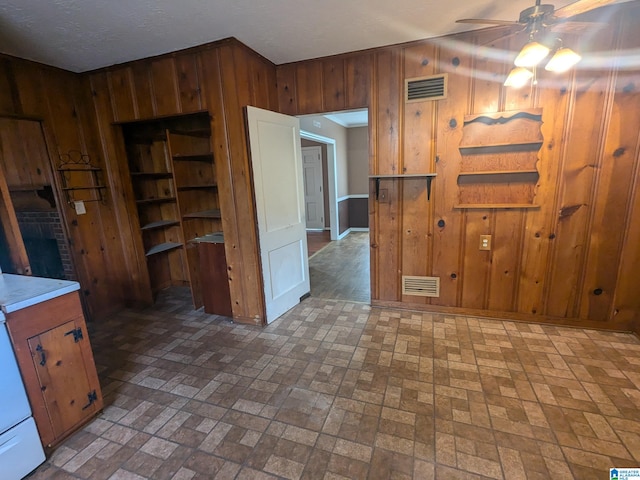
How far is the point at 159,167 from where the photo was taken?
3729mm

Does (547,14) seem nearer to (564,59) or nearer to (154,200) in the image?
(564,59)

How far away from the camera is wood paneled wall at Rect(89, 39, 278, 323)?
2.56 m

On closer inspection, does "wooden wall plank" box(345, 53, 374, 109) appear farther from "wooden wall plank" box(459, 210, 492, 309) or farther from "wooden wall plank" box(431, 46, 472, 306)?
"wooden wall plank" box(459, 210, 492, 309)

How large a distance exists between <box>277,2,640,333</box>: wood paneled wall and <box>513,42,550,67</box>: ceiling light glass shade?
0.96 m

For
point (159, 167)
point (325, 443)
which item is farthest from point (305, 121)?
point (325, 443)

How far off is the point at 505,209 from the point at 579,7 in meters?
1.54

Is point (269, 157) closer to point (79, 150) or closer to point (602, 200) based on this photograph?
point (79, 150)

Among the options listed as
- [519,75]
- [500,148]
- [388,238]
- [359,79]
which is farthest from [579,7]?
[388,238]

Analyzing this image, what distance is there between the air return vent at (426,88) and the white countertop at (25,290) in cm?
296

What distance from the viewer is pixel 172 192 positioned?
3795 mm

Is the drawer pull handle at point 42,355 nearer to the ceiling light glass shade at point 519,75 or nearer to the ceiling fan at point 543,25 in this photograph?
the ceiling fan at point 543,25

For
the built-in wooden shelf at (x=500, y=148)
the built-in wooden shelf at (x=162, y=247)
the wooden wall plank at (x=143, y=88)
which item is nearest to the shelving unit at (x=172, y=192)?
the built-in wooden shelf at (x=162, y=247)

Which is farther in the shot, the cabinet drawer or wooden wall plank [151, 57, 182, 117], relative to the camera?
wooden wall plank [151, 57, 182, 117]

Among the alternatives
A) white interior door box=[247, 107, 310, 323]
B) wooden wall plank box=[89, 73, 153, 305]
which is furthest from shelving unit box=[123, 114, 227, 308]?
white interior door box=[247, 107, 310, 323]
